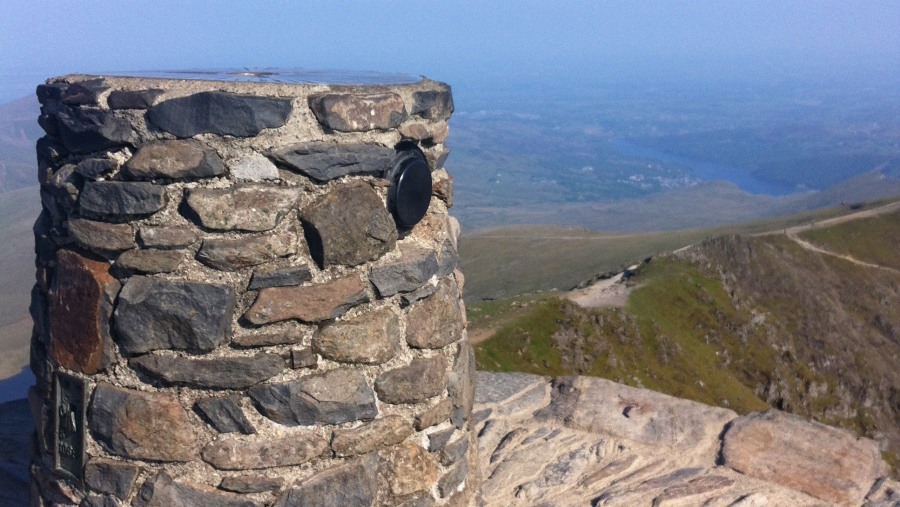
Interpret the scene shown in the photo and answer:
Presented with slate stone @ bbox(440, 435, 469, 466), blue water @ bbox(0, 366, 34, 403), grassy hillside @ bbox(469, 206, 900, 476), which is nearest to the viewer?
slate stone @ bbox(440, 435, 469, 466)

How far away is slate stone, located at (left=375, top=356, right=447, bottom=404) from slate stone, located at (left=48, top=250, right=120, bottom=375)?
128 cm

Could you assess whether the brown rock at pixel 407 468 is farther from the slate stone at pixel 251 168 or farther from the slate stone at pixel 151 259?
the slate stone at pixel 251 168

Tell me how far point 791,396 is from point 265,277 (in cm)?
2373

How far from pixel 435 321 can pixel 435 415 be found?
19.3 inches

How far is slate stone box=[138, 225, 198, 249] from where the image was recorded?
3.71 m

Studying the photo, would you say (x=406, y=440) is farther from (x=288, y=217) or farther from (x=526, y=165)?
(x=526, y=165)

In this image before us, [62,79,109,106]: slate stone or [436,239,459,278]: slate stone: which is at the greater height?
[62,79,109,106]: slate stone

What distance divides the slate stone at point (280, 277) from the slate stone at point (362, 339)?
27cm

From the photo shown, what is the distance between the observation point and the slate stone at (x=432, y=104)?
4.28 meters

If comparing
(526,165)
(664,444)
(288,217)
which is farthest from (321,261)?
(526,165)

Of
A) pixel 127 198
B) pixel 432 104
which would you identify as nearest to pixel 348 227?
pixel 432 104

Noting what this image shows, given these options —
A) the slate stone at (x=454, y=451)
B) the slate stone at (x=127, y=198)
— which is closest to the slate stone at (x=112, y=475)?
the slate stone at (x=127, y=198)

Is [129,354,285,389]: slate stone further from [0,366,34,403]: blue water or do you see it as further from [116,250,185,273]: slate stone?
[0,366,34,403]: blue water

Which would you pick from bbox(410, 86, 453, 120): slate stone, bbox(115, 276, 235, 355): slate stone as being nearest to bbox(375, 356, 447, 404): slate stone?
bbox(115, 276, 235, 355): slate stone
